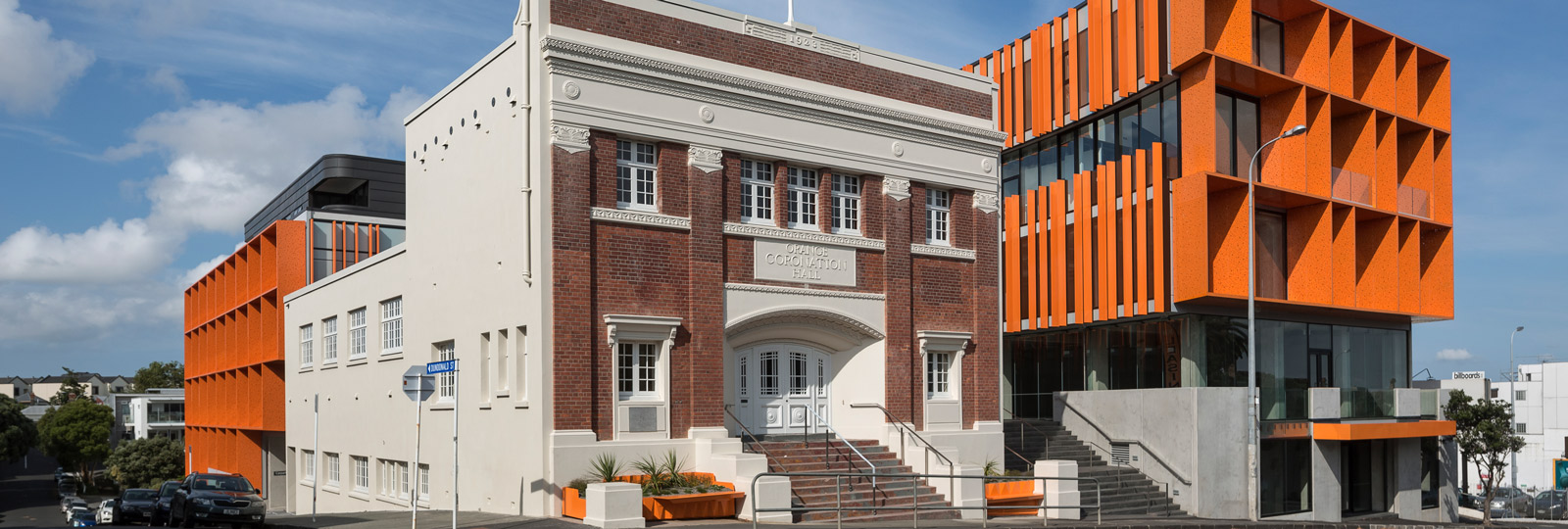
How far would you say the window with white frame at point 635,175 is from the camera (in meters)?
21.2

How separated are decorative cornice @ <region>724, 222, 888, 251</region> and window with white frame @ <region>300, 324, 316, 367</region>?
58.6ft

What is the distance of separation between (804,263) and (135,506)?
19831 millimetres

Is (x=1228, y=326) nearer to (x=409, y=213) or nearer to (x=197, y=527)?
(x=409, y=213)

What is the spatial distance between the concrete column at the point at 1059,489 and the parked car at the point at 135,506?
22380 millimetres

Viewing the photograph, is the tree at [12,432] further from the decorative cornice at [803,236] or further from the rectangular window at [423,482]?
the decorative cornice at [803,236]

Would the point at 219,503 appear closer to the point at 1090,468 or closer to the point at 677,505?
the point at 677,505

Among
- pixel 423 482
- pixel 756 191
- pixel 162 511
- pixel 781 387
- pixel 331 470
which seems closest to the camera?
pixel 756 191

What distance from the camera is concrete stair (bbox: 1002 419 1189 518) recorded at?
84.8ft

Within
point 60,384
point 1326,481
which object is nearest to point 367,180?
point 1326,481

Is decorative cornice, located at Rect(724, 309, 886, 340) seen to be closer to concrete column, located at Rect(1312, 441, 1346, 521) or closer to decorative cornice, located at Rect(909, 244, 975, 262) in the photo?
decorative cornice, located at Rect(909, 244, 975, 262)

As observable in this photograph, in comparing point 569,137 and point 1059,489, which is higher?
point 569,137

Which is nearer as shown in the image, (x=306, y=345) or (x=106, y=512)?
(x=306, y=345)

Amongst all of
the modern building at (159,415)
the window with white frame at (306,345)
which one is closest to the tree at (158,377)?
the modern building at (159,415)

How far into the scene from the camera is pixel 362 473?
29859 mm
